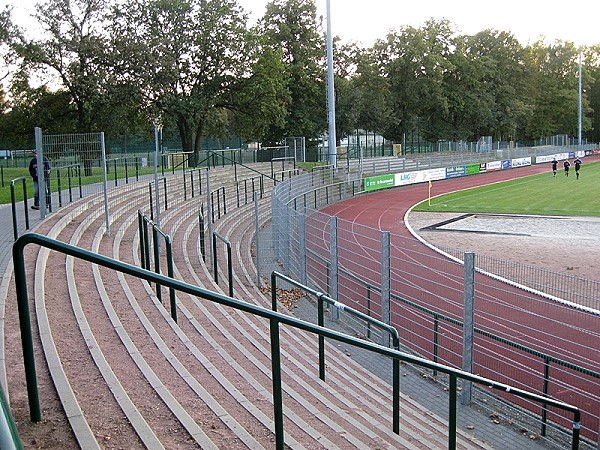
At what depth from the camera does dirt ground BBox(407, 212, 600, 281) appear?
62.7 ft

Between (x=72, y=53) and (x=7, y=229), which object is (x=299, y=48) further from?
(x=7, y=229)

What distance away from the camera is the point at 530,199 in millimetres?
37062

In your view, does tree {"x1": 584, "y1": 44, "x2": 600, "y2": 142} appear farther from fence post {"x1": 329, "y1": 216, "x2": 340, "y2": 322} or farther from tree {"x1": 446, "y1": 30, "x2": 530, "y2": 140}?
fence post {"x1": 329, "y1": 216, "x2": 340, "y2": 322}

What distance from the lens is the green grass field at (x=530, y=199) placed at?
3219cm

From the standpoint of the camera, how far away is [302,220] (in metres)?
13.5

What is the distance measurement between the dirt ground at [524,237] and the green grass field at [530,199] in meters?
2.43

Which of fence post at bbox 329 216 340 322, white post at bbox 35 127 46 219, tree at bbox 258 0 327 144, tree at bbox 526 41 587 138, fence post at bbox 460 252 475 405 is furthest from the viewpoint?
tree at bbox 526 41 587 138

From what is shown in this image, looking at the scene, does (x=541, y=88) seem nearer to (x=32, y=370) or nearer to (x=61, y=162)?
(x=61, y=162)

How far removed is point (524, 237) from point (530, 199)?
14420 millimetres

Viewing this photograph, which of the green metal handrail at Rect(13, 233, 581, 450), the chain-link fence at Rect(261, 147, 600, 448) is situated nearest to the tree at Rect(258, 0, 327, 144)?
the chain-link fence at Rect(261, 147, 600, 448)

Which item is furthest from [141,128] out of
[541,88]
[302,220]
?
[541,88]

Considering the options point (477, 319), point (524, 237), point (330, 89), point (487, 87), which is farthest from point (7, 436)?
point (487, 87)

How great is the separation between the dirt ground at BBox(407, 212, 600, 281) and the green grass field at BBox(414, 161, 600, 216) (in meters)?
2.43

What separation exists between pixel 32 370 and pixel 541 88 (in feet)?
336
